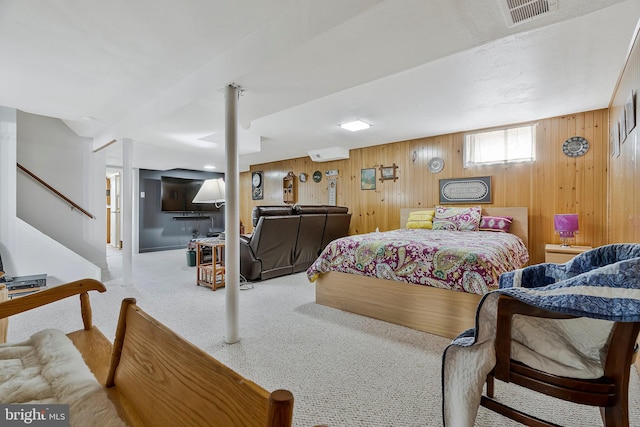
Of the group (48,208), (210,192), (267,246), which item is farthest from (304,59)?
(48,208)

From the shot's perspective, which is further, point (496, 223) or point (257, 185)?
point (257, 185)

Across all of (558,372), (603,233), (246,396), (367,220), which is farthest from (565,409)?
(367,220)

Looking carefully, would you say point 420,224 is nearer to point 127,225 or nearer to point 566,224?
point 566,224

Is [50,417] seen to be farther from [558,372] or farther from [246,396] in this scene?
[558,372]

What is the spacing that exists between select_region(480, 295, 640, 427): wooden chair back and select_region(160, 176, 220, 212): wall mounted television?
7.95m

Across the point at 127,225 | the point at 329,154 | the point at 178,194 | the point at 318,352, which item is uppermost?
the point at 329,154

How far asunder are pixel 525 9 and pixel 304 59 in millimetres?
1409

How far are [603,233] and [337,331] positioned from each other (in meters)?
3.69

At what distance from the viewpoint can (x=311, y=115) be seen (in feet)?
13.0

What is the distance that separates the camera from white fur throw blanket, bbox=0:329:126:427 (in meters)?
0.84

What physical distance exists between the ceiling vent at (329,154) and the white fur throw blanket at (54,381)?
523cm

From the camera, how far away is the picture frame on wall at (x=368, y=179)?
231 inches

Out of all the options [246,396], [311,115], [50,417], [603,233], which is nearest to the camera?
[246,396]

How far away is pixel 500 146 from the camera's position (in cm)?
439
